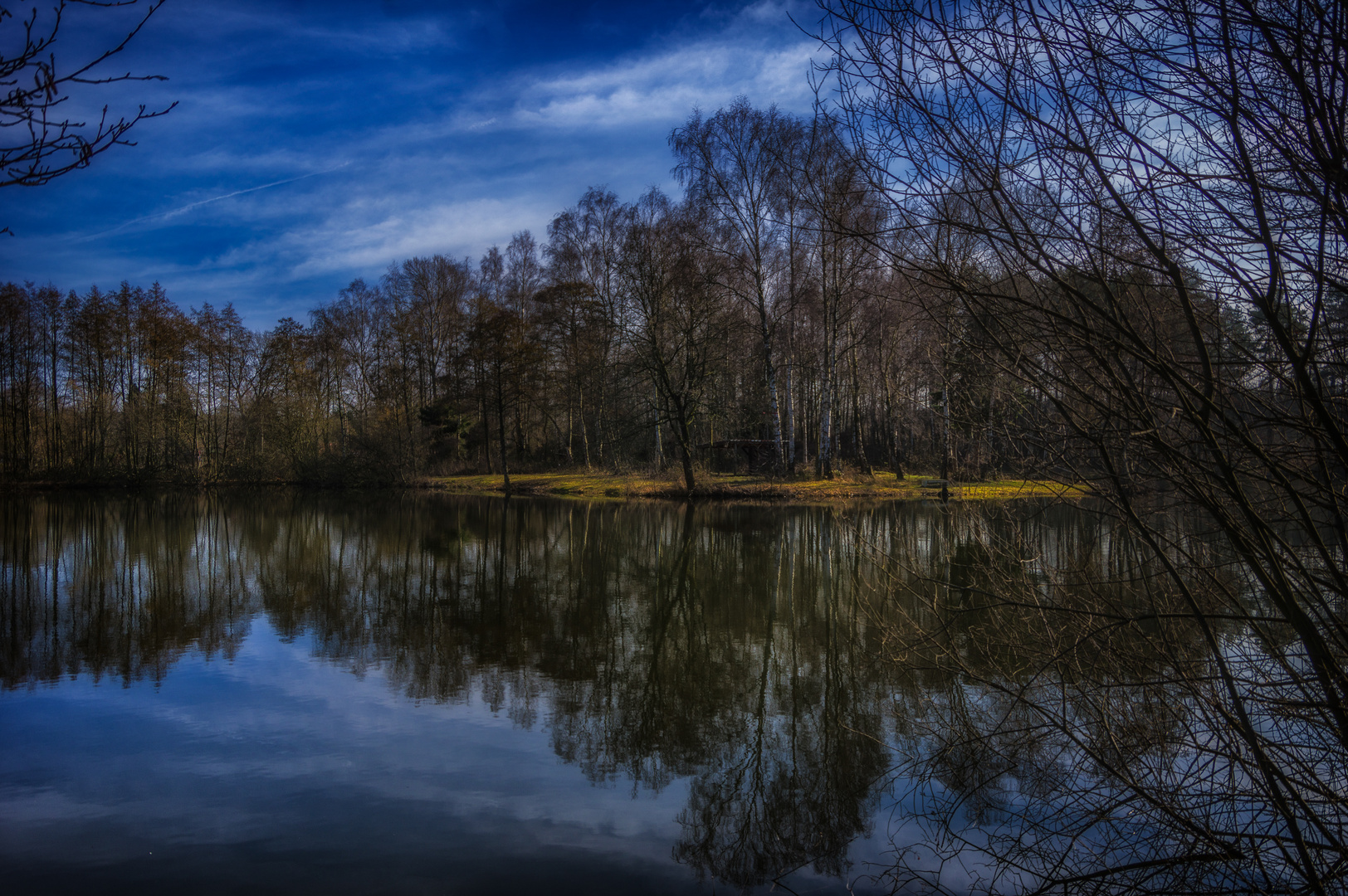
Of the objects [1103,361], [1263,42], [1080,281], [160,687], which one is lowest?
[160,687]

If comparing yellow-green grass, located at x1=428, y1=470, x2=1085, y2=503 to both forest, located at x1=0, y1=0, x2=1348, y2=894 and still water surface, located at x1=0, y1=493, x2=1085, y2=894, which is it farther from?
forest, located at x1=0, y1=0, x2=1348, y2=894

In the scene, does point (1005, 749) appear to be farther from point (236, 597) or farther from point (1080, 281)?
point (236, 597)

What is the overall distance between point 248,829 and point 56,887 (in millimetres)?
696

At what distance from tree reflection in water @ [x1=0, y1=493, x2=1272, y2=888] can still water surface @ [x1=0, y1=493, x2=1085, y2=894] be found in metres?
0.04

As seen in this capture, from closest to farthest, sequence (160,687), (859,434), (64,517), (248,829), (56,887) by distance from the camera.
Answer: (56,887) < (248,829) < (160,687) < (64,517) < (859,434)

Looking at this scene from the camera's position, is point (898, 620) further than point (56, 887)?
Yes

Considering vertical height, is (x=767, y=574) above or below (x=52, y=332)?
below

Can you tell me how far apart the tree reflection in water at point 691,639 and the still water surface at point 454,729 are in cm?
4

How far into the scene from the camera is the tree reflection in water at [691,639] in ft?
12.4

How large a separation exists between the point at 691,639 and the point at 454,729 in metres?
2.57

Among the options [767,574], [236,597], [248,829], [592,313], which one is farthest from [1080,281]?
[592,313]

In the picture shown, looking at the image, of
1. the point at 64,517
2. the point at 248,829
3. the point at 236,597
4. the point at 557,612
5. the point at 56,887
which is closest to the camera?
the point at 56,887

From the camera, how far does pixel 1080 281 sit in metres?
2.69

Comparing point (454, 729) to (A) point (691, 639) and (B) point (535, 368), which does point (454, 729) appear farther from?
(B) point (535, 368)
